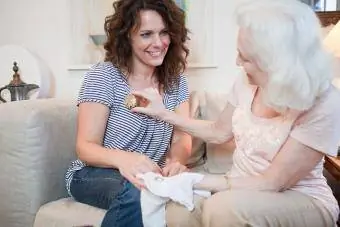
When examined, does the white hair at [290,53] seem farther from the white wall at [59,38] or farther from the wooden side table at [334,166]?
the white wall at [59,38]

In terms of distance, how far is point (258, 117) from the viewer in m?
1.31

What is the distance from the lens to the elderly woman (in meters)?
1.14

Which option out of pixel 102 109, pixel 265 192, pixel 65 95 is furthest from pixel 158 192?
pixel 65 95

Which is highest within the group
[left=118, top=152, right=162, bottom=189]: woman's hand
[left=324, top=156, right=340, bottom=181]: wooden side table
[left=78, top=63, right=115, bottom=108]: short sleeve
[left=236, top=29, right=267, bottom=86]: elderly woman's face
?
[left=236, top=29, right=267, bottom=86]: elderly woman's face

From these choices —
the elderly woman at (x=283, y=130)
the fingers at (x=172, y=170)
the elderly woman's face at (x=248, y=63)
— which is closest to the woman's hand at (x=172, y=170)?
the fingers at (x=172, y=170)

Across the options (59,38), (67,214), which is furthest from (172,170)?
(59,38)

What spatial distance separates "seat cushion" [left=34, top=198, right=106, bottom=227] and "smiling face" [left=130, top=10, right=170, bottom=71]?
578 millimetres

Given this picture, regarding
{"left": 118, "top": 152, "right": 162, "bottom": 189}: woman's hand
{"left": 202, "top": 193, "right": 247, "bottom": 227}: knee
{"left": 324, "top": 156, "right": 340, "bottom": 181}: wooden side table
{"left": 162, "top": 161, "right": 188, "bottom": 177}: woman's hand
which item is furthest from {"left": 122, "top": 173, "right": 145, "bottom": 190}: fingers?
{"left": 324, "top": 156, "right": 340, "bottom": 181}: wooden side table

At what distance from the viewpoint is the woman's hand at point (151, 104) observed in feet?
5.23

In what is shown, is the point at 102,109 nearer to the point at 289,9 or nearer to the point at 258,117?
the point at 258,117

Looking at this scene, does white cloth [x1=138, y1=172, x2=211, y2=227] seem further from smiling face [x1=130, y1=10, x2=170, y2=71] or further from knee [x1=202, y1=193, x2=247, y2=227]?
smiling face [x1=130, y1=10, x2=170, y2=71]

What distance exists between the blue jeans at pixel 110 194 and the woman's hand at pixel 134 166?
24 millimetres

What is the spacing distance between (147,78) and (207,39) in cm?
61

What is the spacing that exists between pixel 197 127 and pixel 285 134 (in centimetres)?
45
